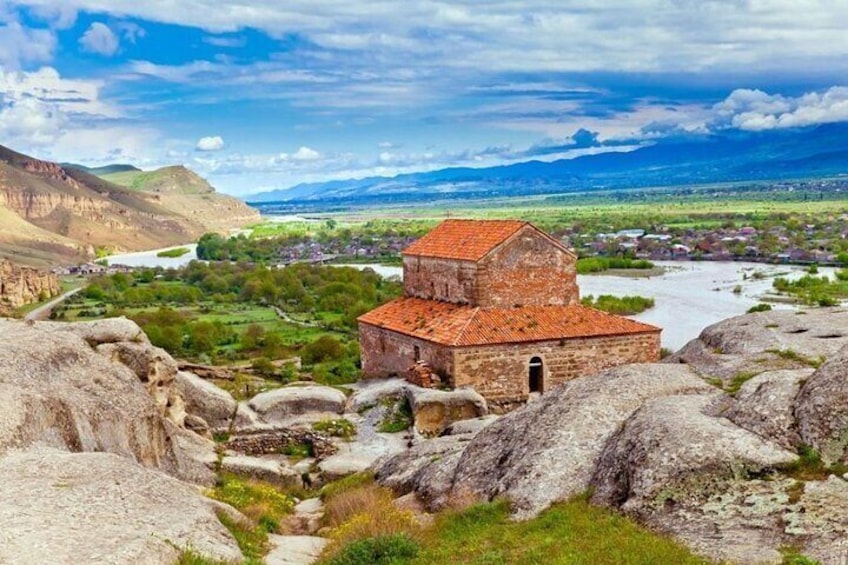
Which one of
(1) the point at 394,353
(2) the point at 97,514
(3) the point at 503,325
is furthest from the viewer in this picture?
(1) the point at 394,353

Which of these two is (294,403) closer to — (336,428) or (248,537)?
(336,428)

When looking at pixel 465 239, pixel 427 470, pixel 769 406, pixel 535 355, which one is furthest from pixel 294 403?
pixel 769 406

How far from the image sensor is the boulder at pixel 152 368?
70.9ft

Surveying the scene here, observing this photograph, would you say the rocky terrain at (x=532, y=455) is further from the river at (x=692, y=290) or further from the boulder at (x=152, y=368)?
the river at (x=692, y=290)

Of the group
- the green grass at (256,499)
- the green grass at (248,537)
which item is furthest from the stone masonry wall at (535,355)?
the green grass at (248,537)

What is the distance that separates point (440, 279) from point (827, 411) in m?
21.8

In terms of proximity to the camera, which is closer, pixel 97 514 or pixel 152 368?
pixel 97 514

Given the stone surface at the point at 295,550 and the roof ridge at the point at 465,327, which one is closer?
the stone surface at the point at 295,550

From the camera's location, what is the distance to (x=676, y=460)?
11.8m

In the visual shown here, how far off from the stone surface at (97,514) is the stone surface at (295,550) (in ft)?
2.67

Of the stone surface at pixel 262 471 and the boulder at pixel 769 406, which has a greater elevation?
the boulder at pixel 769 406

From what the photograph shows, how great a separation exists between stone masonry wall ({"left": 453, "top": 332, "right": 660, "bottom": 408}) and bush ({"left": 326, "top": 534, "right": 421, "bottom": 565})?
54.1 ft

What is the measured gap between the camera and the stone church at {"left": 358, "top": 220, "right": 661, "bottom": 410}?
2905 centimetres

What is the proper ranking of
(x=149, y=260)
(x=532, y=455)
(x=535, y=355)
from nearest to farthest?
1. (x=532, y=455)
2. (x=535, y=355)
3. (x=149, y=260)
